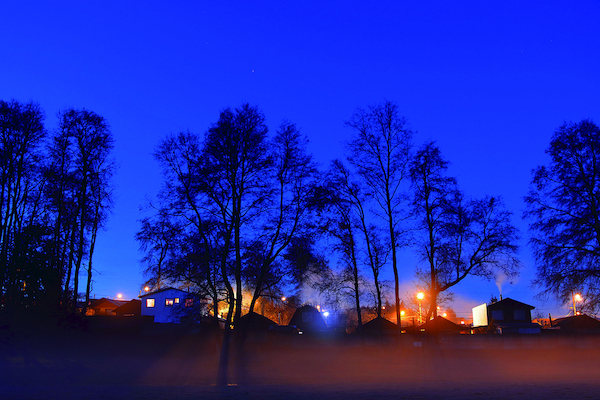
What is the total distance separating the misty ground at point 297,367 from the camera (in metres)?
13.6

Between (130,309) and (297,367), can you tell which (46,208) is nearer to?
(297,367)

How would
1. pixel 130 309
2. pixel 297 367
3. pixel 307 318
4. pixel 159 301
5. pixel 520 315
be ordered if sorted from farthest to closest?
pixel 307 318 → pixel 130 309 → pixel 159 301 → pixel 520 315 → pixel 297 367

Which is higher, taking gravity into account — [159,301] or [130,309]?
[159,301]

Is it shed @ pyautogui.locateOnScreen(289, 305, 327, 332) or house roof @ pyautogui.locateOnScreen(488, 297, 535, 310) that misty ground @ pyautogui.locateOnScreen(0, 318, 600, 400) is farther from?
shed @ pyautogui.locateOnScreen(289, 305, 327, 332)

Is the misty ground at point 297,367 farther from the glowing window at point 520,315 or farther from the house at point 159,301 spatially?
the glowing window at point 520,315

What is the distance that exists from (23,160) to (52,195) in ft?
8.18

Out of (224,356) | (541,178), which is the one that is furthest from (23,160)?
(541,178)

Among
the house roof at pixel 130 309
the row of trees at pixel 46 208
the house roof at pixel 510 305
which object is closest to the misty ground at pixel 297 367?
the row of trees at pixel 46 208

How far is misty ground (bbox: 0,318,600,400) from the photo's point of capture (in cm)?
1365

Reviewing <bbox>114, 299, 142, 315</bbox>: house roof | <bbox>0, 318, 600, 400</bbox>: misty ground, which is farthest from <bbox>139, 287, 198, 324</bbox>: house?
<bbox>0, 318, 600, 400</bbox>: misty ground

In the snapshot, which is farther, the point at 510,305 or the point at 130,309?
the point at 130,309

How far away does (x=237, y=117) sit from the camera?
23.9m

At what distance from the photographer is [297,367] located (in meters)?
22.6

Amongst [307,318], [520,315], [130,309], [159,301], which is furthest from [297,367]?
[307,318]
